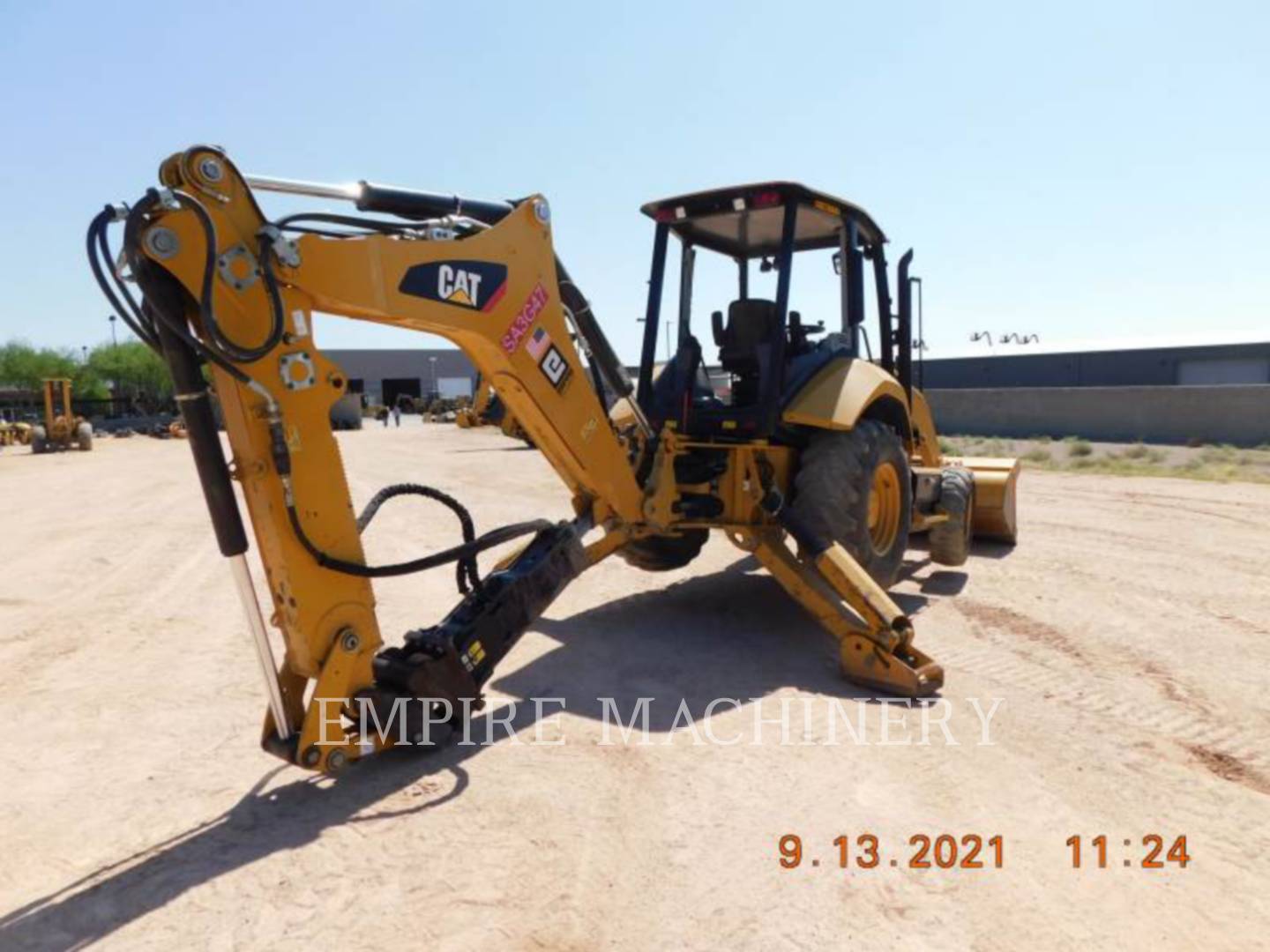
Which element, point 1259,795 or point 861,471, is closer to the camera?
point 1259,795

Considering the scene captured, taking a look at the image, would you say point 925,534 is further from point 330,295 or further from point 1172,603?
point 330,295

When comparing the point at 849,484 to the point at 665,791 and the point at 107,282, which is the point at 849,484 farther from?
the point at 107,282

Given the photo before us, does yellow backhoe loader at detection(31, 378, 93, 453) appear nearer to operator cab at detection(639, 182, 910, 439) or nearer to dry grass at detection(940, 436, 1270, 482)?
dry grass at detection(940, 436, 1270, 482)

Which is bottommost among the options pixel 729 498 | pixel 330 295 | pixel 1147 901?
pixel 1147 901

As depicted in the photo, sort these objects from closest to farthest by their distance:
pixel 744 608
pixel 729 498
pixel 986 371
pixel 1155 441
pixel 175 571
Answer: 1. pixel 729 498
2. pixel 744 608
3. pixel 175 571
4. pixel 1155 441
5. pixel 986 371

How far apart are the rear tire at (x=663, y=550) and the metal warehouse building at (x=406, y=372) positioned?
204 ft

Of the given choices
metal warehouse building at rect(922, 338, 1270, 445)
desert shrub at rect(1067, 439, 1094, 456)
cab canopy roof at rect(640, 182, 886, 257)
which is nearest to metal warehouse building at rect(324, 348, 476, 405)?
metal warehouse building at rect(922, 338, 1270, 445)

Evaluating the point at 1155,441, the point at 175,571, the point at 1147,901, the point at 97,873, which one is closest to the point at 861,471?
the point at 1147,901

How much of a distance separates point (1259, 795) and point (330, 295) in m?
4.09

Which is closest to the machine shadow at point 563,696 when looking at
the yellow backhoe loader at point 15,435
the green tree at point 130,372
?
the yellow backhoe loader at point 15,435

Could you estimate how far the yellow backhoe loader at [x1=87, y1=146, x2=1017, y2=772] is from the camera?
3.38 meters

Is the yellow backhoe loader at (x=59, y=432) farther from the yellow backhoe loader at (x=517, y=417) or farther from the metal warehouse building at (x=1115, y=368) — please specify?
the metal warehouse building at (x=1115, y=368)

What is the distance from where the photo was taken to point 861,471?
5.91 meters

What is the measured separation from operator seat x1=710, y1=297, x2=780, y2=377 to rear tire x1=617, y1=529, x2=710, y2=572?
1.18 metres
